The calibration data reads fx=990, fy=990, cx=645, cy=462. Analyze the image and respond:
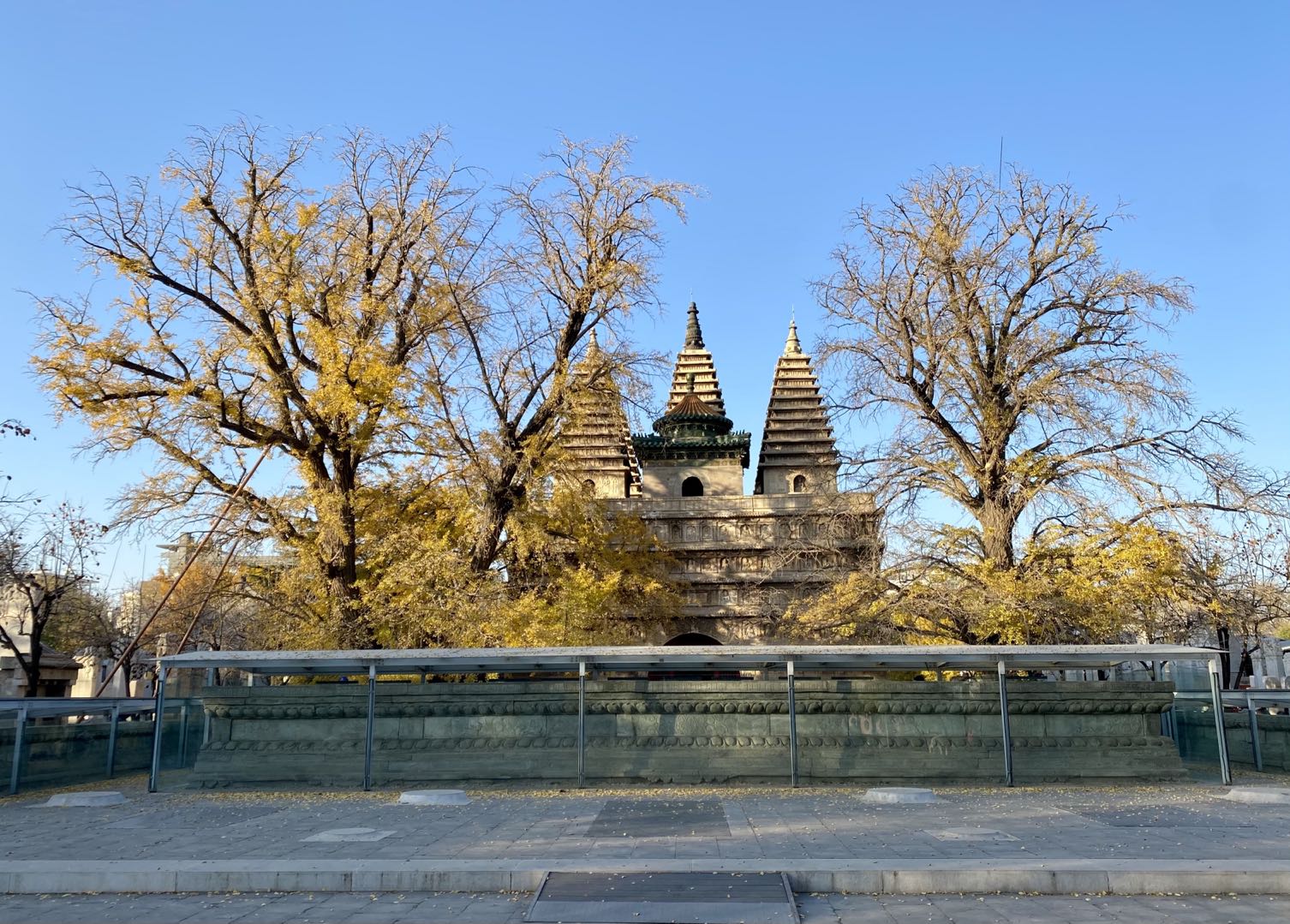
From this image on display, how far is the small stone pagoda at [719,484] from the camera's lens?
23.9 metres

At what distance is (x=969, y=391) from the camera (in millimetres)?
21656

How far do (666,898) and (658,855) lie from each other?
63.1 inches

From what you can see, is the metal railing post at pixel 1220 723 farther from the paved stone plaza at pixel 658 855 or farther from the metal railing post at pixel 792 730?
the metal railing post at pixel 792 730

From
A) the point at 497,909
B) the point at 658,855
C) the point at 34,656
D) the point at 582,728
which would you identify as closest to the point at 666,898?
the point at 497,909

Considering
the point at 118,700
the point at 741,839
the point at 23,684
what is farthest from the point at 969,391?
the point at 23,684

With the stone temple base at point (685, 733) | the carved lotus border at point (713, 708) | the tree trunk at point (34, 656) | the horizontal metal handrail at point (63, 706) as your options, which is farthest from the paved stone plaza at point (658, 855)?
the tree trunk at point (34, 656)

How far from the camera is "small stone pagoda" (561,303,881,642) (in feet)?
78.3

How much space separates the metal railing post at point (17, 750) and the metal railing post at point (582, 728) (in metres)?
8.61

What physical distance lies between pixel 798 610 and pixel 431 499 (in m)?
9.39

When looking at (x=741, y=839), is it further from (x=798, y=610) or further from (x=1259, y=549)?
(x=1259, y=549)

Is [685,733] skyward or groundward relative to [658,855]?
skyward

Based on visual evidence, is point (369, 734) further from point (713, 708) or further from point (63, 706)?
point (63, 706)

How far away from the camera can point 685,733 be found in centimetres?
1588

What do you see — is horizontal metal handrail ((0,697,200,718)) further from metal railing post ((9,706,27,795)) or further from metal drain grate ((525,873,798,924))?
metal drain grate ((525,873,798,924))
